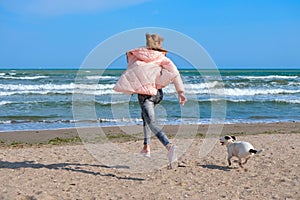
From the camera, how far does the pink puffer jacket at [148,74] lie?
5477 millimetres

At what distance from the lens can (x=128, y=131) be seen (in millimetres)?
11203

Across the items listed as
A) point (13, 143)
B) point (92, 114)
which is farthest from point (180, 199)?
point (92, 114)

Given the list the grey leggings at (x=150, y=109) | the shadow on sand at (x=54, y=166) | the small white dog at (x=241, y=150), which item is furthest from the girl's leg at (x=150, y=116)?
the small white dog at (x=241, y=150)

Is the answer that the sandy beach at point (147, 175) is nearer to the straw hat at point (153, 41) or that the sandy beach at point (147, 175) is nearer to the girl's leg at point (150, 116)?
the girl's leg at point (150, 116)

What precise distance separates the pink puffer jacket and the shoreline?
13.4ft

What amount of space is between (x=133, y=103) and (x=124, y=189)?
42.0 feet

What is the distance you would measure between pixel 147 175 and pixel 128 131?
18.4 ft

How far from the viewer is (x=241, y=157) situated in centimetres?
594

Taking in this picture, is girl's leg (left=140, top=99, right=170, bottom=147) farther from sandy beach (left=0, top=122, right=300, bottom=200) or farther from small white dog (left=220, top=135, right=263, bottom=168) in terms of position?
small white dog (left=220, top=135, right=263, bottom=168)

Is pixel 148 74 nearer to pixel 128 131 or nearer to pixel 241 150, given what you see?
pixel 241 150

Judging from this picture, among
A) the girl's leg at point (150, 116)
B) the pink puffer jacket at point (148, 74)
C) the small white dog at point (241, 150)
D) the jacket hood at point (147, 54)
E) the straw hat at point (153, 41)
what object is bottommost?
the small white dog at point (241, 150)

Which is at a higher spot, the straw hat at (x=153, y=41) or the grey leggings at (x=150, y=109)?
the straw hat at (x=153, y=41)

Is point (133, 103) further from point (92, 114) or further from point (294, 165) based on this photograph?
point (294, 165)

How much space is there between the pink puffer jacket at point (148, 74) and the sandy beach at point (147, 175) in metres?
1.19
